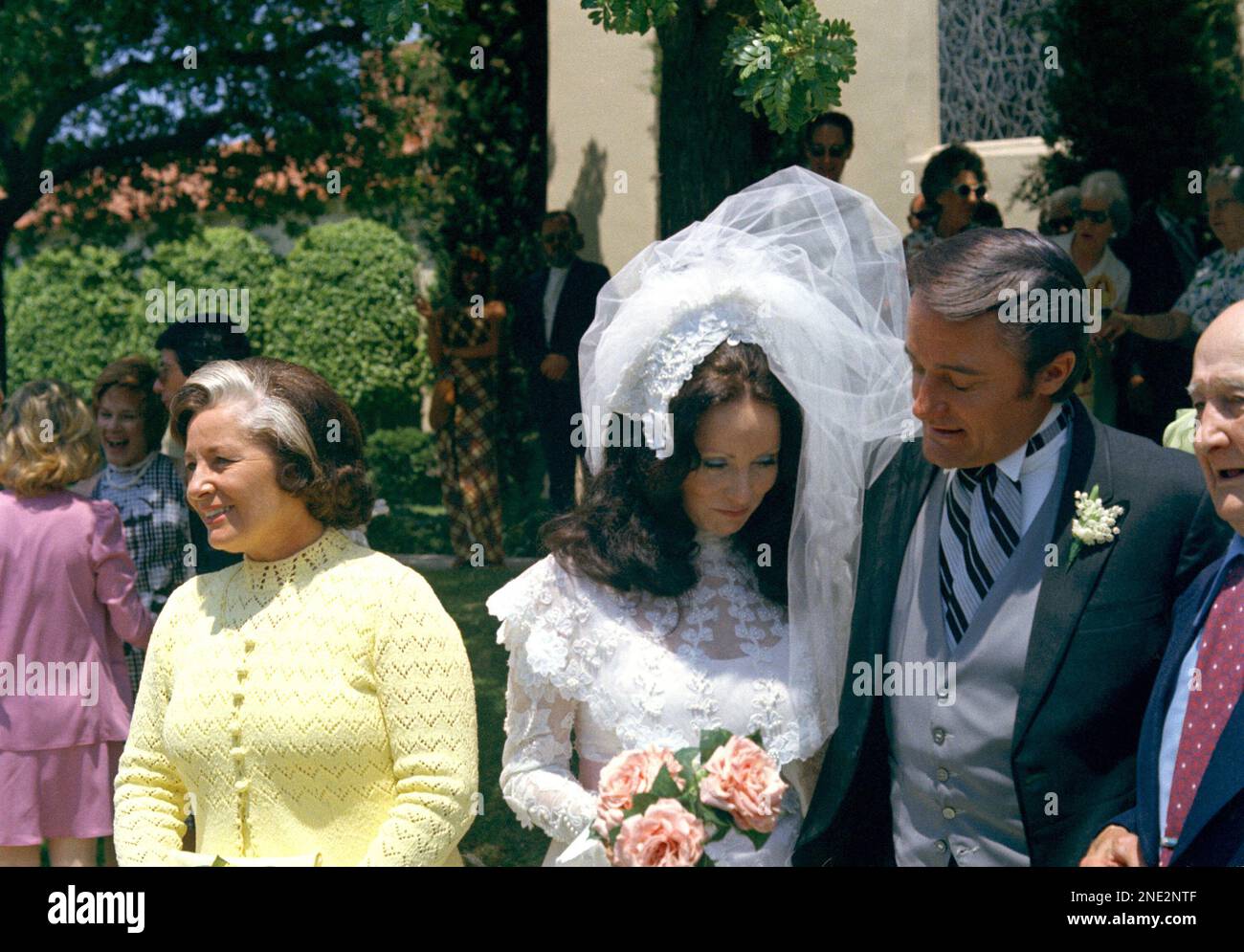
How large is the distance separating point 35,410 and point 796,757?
10.00 feet

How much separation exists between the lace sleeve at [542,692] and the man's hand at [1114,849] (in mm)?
985

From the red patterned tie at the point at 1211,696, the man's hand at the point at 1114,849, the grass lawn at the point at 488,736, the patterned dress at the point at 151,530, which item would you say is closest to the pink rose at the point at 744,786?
the man's hand at the point at 1114,849

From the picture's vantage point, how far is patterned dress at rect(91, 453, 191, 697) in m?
5.04

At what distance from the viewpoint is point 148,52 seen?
8.60m

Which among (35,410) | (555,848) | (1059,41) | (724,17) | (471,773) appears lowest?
(555,848)

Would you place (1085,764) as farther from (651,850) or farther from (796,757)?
(651,850)

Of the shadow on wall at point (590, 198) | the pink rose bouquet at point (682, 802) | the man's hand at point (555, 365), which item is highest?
the shadow on wall at point (590, 198)

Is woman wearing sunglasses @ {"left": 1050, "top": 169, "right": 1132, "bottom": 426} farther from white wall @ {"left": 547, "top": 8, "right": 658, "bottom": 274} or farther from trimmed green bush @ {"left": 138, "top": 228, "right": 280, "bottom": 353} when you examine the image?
trimmed green bush @ {"left": 138, "top": 228, "right": 280, "bottom": 353}

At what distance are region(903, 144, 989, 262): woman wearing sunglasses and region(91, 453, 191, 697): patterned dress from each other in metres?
3.33

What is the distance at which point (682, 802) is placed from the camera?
100 inches

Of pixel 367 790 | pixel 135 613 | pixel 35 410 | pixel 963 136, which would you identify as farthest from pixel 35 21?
pixel 367 790

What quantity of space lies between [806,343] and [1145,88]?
5.59 meters

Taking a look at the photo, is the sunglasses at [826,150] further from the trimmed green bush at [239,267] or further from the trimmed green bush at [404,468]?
the trimmed green bush at [239,267]

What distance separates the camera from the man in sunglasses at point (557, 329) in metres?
7.84
